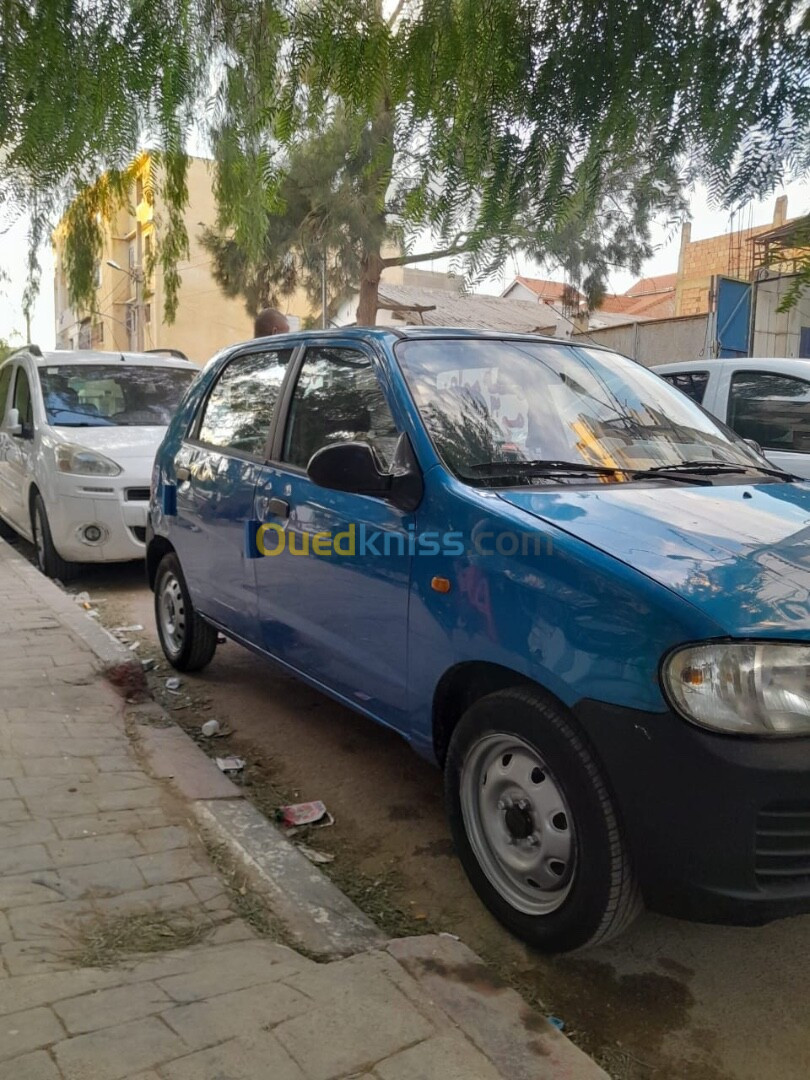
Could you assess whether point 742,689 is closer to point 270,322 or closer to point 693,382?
point 693,382

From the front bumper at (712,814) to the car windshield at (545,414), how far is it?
3.69ft

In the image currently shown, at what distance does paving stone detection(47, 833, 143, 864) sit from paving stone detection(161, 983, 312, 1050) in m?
0.93

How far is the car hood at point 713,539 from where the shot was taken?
229 cm

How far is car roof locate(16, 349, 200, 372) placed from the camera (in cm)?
818

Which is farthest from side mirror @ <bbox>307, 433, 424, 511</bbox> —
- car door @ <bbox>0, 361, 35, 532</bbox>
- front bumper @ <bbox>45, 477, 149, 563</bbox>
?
car door @ <bbox>0, 361, 35, 532</bbox>

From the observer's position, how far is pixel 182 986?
7.59ft

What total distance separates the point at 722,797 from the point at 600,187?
157 centimetres

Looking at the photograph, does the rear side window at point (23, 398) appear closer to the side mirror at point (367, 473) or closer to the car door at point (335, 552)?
the car door at point (335, 552)

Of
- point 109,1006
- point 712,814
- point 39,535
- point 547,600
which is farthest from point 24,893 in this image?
point 39,535

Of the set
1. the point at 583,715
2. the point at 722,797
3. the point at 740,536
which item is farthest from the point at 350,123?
the point at 722,797

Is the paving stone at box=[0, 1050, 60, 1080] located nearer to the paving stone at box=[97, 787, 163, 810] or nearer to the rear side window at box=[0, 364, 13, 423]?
the paving stone at box=[97, 787, 163, 810]

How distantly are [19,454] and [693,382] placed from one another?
578 centimetres

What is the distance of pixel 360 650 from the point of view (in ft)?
11.1

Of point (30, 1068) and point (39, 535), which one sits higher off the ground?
point (39, 535)
